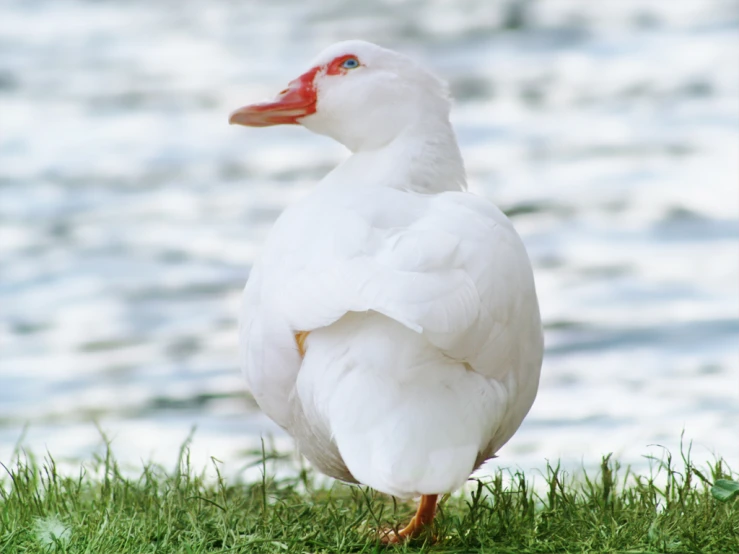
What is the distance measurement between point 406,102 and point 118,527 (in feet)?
6.49

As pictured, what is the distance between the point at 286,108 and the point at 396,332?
1648 millimetres

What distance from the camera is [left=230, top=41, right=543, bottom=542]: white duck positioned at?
3.47 metres

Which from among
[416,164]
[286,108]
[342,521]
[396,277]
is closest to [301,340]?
[396,277]

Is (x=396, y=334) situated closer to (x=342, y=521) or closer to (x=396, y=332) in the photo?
(x=396, y=332)

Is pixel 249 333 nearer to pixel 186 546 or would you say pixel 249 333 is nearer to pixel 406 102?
pixel 186 546

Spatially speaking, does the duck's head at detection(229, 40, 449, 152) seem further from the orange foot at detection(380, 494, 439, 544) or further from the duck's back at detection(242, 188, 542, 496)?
the orange foot at detection(380, 494, 439, 544)

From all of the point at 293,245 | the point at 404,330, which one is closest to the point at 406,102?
the point at 293,245

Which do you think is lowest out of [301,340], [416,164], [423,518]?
[423,518]

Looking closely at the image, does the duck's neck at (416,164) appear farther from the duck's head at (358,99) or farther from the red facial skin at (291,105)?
the red facial skin at (291,105)

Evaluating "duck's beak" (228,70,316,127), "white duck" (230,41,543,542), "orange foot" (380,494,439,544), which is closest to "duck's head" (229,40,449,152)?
"duck's beak" (228,70,316,127)

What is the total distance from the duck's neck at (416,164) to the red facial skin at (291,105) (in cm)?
38

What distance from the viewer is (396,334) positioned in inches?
142

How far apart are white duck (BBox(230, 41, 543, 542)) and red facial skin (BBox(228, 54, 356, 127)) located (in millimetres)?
588

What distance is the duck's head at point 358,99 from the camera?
4668 millimetres
